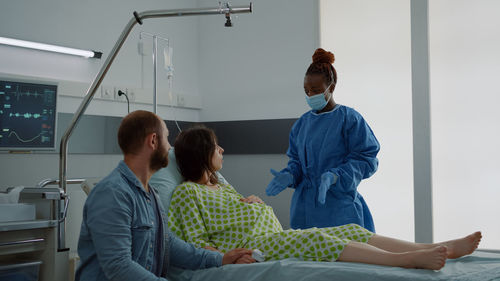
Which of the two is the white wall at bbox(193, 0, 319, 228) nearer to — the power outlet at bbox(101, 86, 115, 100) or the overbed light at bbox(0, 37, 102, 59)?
the power outlet at bbox(101, 86, 115, 100)

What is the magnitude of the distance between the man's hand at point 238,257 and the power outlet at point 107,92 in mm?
2042

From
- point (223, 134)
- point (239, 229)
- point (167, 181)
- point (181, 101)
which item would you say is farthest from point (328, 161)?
point (181, 101)

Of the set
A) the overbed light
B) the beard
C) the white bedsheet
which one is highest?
the overbed light

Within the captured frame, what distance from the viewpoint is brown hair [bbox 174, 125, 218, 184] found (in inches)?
89.3

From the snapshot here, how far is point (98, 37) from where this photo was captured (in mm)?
3535

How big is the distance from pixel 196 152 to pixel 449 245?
3.64ft

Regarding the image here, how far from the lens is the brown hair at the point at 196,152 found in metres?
2.27

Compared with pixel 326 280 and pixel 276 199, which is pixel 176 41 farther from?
pixel 326 280

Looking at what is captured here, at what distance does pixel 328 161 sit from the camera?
250 centimetres

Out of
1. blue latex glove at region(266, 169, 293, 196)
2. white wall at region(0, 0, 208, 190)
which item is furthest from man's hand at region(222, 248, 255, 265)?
white wall at region(0, 0, 208, 190)

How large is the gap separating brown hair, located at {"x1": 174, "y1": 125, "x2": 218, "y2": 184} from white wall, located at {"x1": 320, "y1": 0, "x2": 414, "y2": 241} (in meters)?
1.68

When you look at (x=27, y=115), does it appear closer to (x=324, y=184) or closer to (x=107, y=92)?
(x=107, y=92)

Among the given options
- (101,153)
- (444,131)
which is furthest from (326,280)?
(101,153)

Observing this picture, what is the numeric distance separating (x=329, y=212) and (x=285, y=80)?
5.54 ft
